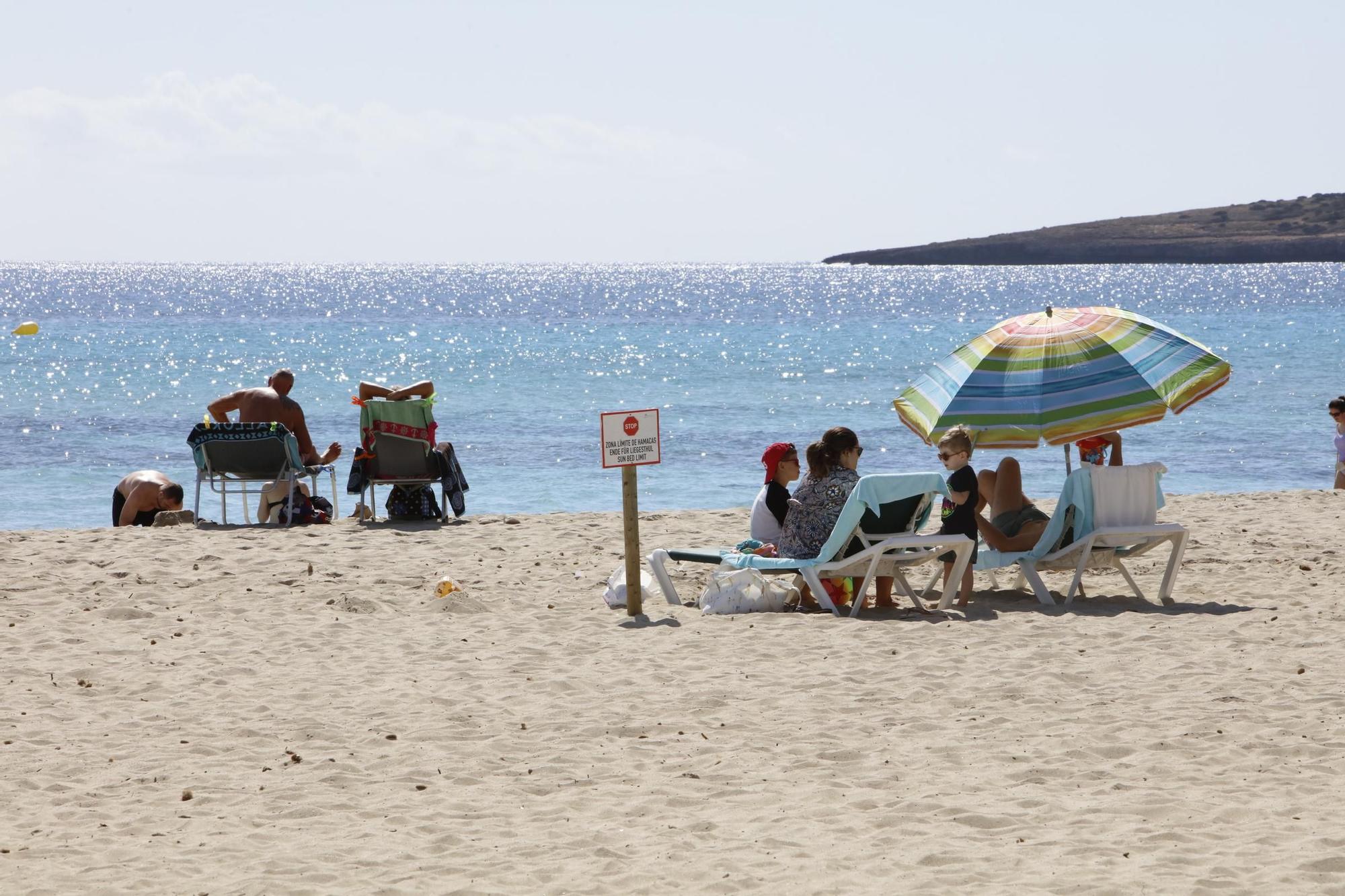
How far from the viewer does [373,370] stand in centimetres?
4209

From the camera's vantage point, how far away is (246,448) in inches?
421

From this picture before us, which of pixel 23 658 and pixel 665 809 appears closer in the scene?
pixel 665 809

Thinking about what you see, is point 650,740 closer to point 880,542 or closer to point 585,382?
point 880,542

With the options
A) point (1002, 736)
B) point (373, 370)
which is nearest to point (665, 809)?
point (1002, 736)

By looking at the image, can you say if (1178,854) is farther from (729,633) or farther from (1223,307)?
(1223,307)

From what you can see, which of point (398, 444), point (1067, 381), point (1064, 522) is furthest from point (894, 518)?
point (398, 444)

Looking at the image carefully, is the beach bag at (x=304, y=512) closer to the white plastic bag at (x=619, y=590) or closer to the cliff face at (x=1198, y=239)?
the white plastic bag at (x=619, y=590)

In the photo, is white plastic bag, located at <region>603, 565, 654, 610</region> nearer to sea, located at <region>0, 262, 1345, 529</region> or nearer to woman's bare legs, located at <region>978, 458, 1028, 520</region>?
woman's bare legs, located at <region>978, 458, 1028, 520</region>

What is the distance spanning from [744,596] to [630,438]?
0.98 meters

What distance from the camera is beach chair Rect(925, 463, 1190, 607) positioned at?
7.50 m

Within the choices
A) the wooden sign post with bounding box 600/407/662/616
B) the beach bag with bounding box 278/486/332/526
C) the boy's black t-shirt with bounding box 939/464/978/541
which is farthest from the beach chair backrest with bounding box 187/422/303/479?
the boy's black t-shirt with bounding box 939/464/978/541

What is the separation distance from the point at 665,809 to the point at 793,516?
313 centimetres

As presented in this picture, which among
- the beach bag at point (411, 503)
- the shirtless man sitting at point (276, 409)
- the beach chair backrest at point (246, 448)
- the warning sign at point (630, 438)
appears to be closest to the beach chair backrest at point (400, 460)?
the beach bag at point (411, 503)

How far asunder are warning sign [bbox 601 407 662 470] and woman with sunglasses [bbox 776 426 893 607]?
76cm
